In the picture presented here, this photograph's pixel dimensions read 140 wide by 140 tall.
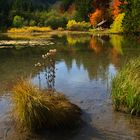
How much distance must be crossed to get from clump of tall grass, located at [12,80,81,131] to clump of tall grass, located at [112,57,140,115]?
69.8 inches

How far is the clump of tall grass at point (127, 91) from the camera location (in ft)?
36.9

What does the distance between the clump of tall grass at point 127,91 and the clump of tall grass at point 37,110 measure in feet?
5.81

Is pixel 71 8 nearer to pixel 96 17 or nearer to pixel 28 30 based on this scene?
pixel 28 30

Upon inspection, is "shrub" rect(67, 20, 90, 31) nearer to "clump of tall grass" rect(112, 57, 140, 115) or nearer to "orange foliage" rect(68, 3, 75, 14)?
"orange foliage" rect(68, 3, 75, 14)

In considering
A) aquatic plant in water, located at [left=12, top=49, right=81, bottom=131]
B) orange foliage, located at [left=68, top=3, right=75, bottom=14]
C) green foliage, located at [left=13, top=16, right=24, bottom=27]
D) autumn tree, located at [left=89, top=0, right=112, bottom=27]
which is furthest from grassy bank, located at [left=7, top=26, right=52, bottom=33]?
aquatic plant in water, located at [left=12, top=49, right=81, bottom=131]

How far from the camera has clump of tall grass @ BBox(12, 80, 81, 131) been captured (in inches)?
386

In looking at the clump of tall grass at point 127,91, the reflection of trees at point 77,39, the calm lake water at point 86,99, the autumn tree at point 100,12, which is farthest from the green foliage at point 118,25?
the clump of tall grass at point 127,91

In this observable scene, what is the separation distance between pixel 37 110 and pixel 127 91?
9.66 ft

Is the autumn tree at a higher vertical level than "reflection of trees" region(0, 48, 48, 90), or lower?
higher

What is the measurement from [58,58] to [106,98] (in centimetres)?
1376

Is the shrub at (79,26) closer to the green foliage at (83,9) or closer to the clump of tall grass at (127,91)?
the green foliage at (83,9)

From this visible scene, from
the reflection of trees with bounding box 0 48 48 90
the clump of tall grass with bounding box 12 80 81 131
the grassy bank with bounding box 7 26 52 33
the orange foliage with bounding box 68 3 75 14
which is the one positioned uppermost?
the orange foliage with bounding box 68 3 75 14

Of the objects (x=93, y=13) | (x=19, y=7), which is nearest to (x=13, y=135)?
(x=93, y=13)

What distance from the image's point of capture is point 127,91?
11.5 meters
